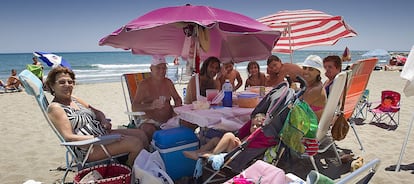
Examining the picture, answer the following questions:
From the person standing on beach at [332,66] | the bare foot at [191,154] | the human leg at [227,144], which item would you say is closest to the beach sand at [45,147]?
the person standing on beach at [332,66]

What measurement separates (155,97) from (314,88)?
6.76 feet

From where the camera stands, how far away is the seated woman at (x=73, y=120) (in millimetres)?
2693

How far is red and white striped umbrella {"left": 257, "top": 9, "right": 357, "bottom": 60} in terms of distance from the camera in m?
5.07

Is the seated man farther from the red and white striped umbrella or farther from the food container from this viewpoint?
the red and white striped umbrella

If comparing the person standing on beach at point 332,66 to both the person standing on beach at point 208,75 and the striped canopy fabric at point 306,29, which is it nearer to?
the striped canopy fabric at point 306,29

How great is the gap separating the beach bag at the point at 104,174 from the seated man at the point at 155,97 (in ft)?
3.67

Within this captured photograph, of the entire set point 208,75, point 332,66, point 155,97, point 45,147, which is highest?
point 332,66

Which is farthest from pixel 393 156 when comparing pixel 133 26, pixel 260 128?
pixel 133 26

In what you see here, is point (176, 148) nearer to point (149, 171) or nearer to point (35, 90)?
point (149, 171)

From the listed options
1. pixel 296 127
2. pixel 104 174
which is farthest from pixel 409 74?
pixel 104 174

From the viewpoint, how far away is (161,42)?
5066mm

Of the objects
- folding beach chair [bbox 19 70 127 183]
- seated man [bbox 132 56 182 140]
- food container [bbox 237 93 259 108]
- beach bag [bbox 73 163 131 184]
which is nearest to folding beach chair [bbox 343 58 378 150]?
food container [bbox 237 93 259 108]

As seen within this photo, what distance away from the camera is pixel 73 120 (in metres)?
2.82

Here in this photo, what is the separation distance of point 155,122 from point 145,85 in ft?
1.80
